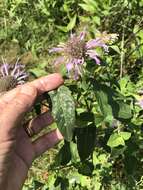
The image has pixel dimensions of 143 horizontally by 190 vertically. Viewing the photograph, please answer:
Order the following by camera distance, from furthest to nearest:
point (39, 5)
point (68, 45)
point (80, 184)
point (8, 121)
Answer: point (39, 5), point (80, 184), point (68, 45), point (8, 121)

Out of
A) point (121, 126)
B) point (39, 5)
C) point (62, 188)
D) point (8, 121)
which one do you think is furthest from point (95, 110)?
point (39, 5)

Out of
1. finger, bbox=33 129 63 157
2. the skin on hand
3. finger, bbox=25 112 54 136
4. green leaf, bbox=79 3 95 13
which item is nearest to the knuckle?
the skin on hand

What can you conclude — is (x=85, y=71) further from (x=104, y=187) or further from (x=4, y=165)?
(x=104, y=187)

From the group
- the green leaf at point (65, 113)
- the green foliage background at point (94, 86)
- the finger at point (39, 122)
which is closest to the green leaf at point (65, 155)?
the green foliage background at point (94, 86)

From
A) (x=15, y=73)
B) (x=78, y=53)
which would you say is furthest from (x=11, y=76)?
(x=78, y=53)

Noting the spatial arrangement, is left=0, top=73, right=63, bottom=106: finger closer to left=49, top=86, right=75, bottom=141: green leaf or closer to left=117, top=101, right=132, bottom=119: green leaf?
left=49, top=86, right=75, bottom=141: green leaf
